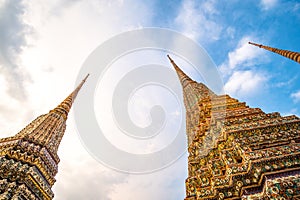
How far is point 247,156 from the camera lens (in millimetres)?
8641

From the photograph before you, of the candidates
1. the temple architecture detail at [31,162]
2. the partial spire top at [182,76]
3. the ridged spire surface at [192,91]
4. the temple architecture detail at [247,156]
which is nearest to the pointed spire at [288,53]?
the temple architecture detail at [247,156]

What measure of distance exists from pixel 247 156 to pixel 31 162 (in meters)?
14.7

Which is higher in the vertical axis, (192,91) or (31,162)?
(192,91)

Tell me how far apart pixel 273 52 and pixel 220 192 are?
57.0 ft

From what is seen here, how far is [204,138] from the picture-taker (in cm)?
1441

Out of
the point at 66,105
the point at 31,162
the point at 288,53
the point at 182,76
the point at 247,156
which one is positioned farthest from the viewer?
the point at 182,76

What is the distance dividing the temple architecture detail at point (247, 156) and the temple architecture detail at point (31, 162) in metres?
10.5

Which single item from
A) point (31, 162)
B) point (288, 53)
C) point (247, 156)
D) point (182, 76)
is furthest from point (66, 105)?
point (247, 156)

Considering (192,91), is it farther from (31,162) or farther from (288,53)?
(31,162)

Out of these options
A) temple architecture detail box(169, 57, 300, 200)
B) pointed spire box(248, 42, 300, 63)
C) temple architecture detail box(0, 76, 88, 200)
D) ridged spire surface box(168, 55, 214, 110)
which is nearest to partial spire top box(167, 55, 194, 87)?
ridged spire surface box(168, 55, 214, 110)

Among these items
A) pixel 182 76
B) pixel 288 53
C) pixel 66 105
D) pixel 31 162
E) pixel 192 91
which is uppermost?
pixel 182 76

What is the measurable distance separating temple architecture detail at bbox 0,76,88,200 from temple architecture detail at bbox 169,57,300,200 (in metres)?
10.5

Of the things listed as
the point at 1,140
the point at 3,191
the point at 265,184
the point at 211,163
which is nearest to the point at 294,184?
the point at 265,184

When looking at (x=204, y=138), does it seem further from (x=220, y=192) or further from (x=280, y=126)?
(x=220, y=192)
